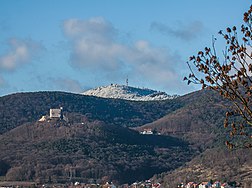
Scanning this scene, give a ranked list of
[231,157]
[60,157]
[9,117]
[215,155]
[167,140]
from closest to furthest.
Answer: [231,157] < [215,155] < [60,157] < [167,140] < [9,117]

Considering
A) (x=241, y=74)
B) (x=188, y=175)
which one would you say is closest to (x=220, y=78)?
(x=241, y=74)

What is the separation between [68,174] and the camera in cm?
12312

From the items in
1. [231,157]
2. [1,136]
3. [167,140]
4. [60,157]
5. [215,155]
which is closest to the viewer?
[231,157]

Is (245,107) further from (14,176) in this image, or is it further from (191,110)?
(191,110)

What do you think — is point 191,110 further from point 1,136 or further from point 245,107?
point 245,107

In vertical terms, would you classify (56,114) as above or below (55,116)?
above

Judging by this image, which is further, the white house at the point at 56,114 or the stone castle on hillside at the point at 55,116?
the white house at the point at 56,114

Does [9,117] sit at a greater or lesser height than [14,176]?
greater

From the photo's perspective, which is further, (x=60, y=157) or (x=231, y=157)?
(x=60, y=157)

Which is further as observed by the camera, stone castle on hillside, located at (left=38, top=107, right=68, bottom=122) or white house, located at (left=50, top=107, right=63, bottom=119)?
white house, located at (left=50, top=107, right=63, bottom=119)

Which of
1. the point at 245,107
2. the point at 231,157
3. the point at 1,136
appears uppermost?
the point at 1,136

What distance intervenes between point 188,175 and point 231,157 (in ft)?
23.0

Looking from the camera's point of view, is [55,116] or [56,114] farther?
[56,114]

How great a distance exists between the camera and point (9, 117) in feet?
643
